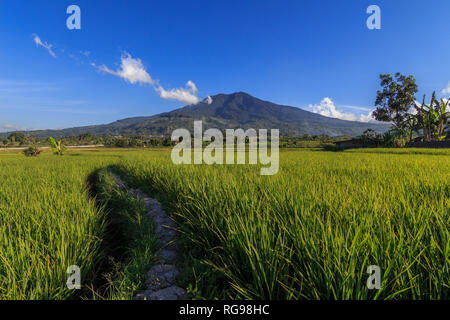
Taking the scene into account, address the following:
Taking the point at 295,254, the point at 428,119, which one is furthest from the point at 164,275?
the point at 428,119

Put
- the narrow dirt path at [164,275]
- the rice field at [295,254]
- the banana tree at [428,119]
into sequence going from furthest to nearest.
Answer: the banana tree at [428,119] < the narrow dirt path at [164,275] < the rice field at [295,254]

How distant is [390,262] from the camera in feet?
4.07

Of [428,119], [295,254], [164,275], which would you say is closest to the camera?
[295,254]

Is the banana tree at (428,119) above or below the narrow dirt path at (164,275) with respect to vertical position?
above

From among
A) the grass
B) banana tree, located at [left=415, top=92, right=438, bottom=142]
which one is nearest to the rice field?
the grass

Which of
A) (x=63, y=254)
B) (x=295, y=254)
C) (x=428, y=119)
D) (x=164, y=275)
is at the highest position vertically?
(x=428, y=119)

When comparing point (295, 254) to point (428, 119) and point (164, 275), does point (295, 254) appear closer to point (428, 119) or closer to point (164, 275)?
point (164, 275)

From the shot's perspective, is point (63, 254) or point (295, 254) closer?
point (295, 254)

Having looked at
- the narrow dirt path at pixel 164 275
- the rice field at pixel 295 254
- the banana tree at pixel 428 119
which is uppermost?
the banana tree at pixel 428 119

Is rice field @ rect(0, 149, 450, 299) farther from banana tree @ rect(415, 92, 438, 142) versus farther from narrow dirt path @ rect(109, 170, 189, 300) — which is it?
banana tree @ rect(415, 92, 438, 142)

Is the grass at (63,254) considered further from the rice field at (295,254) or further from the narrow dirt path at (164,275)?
the narrow dirt path at (164,275)

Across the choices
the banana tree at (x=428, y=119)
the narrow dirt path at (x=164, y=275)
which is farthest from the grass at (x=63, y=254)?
the banana tree at (x=428, y=119)

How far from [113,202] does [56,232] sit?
2717mm

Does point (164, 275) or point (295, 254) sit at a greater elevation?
point (295, 254)
